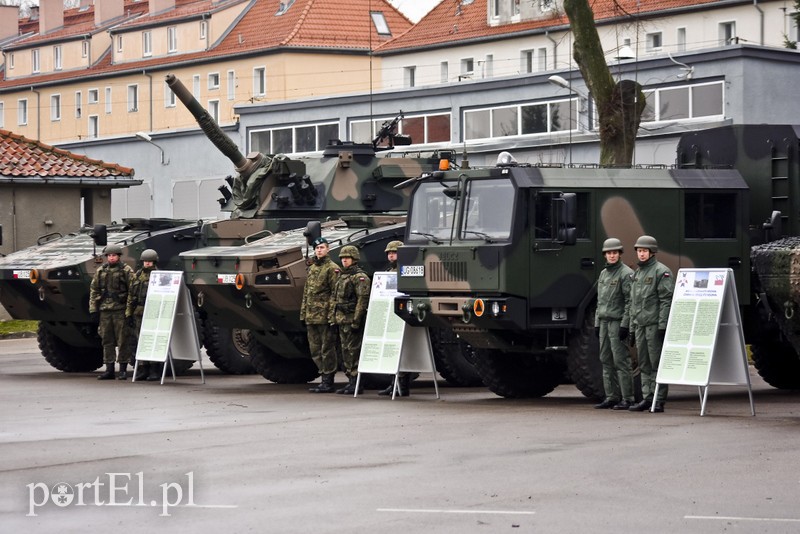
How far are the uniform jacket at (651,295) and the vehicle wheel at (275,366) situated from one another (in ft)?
18.5

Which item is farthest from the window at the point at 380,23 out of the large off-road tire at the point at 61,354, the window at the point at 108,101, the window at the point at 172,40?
the large off-road tire at the point at 61,354

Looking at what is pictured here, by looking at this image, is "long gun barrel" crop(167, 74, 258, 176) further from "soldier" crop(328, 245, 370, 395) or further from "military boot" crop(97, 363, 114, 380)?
"soldier" crop(328, 245, 370, 395)

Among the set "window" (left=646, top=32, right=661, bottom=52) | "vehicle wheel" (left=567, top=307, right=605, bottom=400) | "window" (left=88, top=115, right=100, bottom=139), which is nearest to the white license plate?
"vehicle wheel" (left=567, top=307, right=605, bottom=400)

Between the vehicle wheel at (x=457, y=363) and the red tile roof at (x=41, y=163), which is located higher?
the red tile roof at (x=41, y=163)

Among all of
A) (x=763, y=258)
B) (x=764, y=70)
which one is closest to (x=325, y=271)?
(x=763, y=258)

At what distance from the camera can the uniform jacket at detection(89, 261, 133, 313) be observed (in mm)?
20328

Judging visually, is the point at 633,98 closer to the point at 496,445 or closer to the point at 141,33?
the point at 496,445

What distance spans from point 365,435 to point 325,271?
4.93 metres

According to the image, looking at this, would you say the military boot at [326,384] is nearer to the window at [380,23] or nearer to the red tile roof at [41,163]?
the red tile roof at [41,163]

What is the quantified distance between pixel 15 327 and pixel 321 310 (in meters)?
14.6

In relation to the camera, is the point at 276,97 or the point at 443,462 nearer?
the point at 443,462

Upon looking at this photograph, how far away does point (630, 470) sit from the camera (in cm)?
1108

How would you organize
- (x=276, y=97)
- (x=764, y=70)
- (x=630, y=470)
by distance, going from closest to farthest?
(x=630, y=470)
(x=764, y=70)
(x=276, y=97)

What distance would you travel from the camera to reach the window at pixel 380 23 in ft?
252
